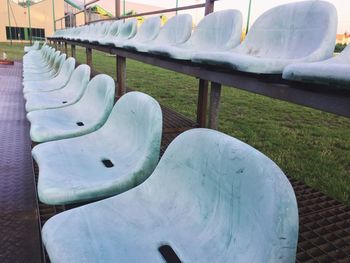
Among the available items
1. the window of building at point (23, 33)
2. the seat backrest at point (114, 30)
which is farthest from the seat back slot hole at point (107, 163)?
the window of building at point (23, 33)

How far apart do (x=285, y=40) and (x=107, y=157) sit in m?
1.08

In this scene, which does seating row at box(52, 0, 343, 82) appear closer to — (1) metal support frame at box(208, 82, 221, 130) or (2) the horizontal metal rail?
(2) the horizontal metal rail

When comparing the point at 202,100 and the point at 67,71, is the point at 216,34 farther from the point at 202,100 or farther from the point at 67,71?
the point at 67,71

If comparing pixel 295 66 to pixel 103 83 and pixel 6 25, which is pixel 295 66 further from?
pixel 6 25

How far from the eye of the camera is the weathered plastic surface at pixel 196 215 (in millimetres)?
606

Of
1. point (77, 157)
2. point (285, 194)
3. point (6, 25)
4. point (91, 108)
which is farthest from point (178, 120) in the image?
point (6, 25)

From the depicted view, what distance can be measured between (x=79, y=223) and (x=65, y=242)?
9cm

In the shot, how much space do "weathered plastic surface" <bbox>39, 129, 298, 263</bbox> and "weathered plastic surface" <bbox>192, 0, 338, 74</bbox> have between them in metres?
0.41

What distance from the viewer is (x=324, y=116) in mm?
3926

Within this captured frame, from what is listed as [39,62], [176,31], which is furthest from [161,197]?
[39,62]

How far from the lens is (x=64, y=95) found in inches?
107

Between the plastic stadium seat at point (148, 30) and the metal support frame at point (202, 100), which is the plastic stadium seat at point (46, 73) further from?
the metal support frame at point (202, 100)

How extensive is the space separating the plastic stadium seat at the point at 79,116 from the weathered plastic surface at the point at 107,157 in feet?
0.28

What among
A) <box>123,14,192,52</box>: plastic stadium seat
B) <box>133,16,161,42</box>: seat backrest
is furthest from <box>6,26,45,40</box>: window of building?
<box>123,14,192,52</box>: plastic stadium seat
